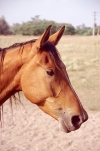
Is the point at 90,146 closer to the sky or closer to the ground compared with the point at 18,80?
closer to the ground

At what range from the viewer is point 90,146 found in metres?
4.77

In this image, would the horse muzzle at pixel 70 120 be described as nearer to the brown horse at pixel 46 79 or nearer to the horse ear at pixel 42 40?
the brown horse at pixel 46 79

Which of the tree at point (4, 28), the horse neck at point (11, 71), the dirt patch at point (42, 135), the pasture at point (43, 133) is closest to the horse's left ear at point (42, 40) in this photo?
the horse neck at point (11, 71)

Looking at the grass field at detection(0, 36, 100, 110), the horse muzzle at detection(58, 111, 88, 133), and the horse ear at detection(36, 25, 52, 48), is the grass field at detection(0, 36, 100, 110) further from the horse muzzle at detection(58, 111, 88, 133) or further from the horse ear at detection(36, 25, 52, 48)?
the horse ear at detection(36, 25, 52, 48)

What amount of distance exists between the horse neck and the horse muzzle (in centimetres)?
56

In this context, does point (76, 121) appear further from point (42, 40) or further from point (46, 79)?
point (42, 40)

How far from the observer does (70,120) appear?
7.31 ft

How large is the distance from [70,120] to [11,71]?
0.76 meters

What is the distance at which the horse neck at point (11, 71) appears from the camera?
2.42 m

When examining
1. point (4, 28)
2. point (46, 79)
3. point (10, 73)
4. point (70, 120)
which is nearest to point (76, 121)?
point (70, 120)

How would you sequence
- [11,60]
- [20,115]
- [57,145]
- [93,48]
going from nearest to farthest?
[11,60] → [57,145] → [20,115] → [93,48]

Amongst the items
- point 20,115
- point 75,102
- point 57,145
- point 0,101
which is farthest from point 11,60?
point 20,115

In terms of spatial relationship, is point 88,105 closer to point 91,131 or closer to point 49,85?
point 91,131

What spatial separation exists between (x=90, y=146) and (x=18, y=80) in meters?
2.88
